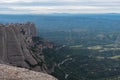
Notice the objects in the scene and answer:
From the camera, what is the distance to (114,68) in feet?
399

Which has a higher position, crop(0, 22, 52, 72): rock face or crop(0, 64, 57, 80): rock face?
crop(0, 64, 57, 80): rock face

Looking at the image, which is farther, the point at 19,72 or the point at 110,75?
the point at 110,75

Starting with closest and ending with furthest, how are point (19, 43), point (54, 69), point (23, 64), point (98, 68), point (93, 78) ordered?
1. point (23, 64)
2. point (19, 43)
3. point (54, 69)
4. point (93, 78)
5. point (98, 68)

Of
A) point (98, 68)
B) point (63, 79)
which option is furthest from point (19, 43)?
point (98, 68)

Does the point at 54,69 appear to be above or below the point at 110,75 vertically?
above

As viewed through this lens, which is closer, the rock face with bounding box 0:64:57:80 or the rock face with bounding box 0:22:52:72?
the rock face with bounding box 0:64:57:80

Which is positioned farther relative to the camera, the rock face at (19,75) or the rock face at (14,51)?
the rock face at (14,51)

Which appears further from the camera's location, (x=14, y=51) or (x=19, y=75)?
(x=14, y=51)

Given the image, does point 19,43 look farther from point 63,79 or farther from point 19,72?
point 19,72

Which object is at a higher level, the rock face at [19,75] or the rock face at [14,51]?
the rock face at [19,75]

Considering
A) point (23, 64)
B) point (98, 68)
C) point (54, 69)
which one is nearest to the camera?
point (23, 64)

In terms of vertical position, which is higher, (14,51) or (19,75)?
(19,75)

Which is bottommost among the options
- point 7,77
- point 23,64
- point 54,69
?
point 54,69

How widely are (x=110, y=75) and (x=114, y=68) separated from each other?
12981 mm
